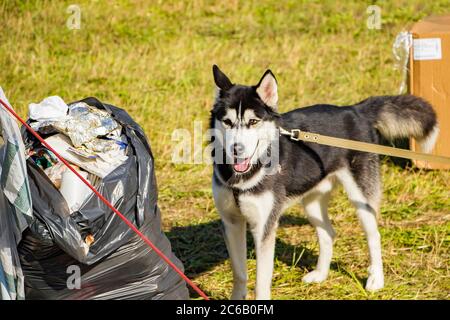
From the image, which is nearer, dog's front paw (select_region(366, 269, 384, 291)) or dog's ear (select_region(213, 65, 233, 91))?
dog's ear (select_region(213, 65, 233, 91))

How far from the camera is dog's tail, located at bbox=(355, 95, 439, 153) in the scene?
4496 mm

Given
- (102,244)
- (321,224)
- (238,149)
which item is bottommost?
(321,224)

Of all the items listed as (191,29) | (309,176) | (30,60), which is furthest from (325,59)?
(309,176)

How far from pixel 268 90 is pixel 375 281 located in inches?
53.3

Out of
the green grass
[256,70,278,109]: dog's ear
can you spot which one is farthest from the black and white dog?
the green grass

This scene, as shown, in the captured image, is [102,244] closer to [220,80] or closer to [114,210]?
[114,210]

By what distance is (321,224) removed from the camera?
462cm

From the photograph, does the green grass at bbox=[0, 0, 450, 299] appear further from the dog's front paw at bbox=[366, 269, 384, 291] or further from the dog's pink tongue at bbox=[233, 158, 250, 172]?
the dog's pink tongue at bbox=[233, 158, 250, 172]

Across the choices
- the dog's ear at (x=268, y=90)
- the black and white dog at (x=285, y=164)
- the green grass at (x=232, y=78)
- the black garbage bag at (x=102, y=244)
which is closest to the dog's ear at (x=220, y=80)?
the black and white dog at (x=285, y=164)

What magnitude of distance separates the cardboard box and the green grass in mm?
316

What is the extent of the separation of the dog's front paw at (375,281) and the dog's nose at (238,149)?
3.88 feet

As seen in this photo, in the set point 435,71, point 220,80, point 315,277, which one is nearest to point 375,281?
point 315,277

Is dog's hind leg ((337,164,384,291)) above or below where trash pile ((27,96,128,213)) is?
below
